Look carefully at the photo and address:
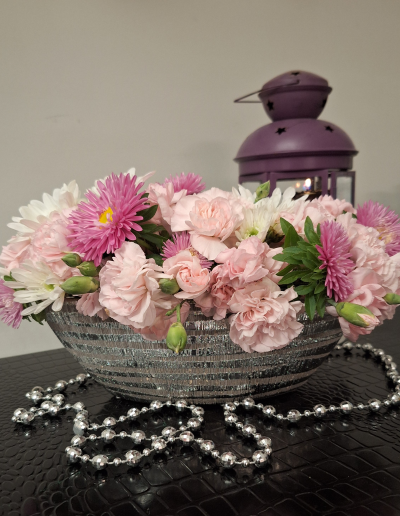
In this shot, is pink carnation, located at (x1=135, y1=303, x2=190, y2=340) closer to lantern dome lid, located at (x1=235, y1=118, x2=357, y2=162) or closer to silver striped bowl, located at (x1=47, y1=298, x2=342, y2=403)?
silver striped bowl, located at (x1=47, y1=298, x2=342, y2=403)

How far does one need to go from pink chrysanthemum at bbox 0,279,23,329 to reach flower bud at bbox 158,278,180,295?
0.19m

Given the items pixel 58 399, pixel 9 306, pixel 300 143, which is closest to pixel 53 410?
pixel 58 399

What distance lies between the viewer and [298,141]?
3.51 ft

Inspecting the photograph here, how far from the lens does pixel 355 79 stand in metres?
1.73

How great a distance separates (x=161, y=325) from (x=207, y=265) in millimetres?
69

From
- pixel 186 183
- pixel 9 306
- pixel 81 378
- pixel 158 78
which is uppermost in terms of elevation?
pixel 158 78

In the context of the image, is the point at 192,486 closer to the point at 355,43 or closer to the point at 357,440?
the point at 357,440

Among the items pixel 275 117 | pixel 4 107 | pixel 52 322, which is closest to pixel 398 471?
pixel 52 322

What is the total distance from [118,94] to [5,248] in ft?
3.10

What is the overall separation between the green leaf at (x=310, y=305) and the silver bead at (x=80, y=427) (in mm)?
239

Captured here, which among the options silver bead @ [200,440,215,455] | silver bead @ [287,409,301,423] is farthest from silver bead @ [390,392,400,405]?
silver bead @ [200,440,215,455]

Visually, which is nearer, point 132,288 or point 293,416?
point 132,288

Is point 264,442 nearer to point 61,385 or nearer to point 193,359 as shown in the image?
point 193,359

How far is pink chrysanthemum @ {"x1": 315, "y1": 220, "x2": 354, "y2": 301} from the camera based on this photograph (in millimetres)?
424
